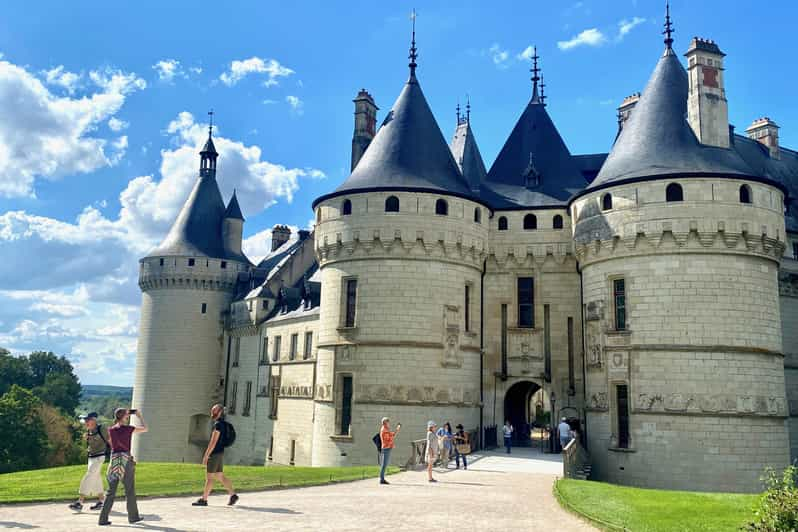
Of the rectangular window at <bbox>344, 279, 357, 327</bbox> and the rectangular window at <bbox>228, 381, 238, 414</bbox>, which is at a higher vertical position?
the rectangular window at <bbox>344, 279, 357, 327</bbox>

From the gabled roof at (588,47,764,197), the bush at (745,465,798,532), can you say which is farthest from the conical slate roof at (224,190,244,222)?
the bush at (745,465,798,532)

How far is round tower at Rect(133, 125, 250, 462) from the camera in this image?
45500mm

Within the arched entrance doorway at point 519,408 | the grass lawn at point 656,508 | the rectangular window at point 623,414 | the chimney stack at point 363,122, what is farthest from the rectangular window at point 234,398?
the grass lawn at point 656,508

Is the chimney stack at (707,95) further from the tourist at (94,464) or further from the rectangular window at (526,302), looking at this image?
the tourist at (94,464)

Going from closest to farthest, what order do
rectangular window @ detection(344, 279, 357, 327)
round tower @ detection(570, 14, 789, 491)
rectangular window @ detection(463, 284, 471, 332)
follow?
1. round tower @ detection(570, 14, 789, 491)
2. rectangular window @ detection(344, 279, 357, 327)
3. rectangular window @ detection(463, 284, 471, 332)

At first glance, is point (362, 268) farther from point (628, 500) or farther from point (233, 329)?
point (233, 329)

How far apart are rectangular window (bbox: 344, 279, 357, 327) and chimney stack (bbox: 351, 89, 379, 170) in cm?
1353

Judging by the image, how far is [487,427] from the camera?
29094mm

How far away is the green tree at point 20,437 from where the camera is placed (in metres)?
49.8

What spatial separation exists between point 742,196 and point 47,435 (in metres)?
52.7

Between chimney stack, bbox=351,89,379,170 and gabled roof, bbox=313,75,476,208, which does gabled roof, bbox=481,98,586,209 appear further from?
chimney stack, bbox=351,89,379,170

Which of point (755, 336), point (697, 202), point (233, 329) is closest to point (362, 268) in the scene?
point (697, 202)

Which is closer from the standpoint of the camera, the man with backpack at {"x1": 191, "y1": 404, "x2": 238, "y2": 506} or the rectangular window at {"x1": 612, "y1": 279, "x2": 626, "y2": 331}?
the man with backpack at {"x1": 191, "y1": 404, "x2": 238, "y2": 506}

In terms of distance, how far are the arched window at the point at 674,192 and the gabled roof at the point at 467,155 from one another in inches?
451
